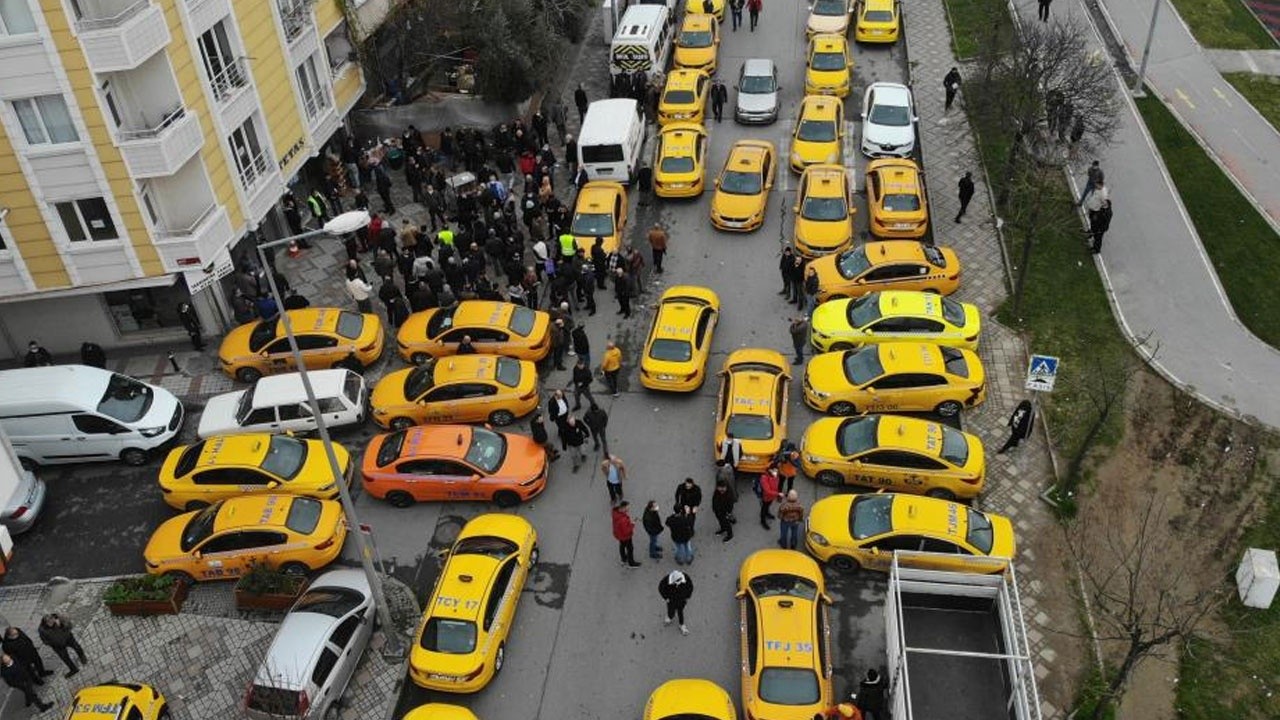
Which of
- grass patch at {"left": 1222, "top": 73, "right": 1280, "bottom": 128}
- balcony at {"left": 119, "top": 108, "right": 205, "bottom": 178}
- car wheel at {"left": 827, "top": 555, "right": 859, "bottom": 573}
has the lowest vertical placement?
car wheel at {"left": 827, "top": 555, "right": 859, "bottom": 573}

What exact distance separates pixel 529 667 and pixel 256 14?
17.3 m

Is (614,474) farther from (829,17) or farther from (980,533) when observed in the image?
(829,17)

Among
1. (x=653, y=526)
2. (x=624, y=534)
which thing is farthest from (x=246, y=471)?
(x=653, y=526)

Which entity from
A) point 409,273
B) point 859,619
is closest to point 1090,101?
point 859,619

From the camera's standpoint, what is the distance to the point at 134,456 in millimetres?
22125

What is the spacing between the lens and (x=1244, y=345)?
23.4 metres

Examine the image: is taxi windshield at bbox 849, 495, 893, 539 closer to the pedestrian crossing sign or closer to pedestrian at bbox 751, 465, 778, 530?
pedestrian at bbox 751, 465, 778, 530

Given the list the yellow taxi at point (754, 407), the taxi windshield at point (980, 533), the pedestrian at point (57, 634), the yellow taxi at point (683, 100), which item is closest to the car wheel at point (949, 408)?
the yellow taxi at point (754, 407)

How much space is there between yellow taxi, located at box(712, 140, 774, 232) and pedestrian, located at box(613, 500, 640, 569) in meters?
10.8

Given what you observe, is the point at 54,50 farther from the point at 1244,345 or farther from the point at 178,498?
the point at 1244,345

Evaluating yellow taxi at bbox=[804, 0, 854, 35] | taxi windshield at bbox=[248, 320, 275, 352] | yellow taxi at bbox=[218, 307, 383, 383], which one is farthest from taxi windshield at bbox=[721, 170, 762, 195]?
taxi windshield at bbox=[248, 320, 275, 352]

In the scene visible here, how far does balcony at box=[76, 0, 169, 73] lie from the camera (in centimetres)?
1998

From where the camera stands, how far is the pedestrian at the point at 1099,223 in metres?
25.4

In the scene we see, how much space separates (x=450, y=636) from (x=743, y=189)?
15.8 meters
